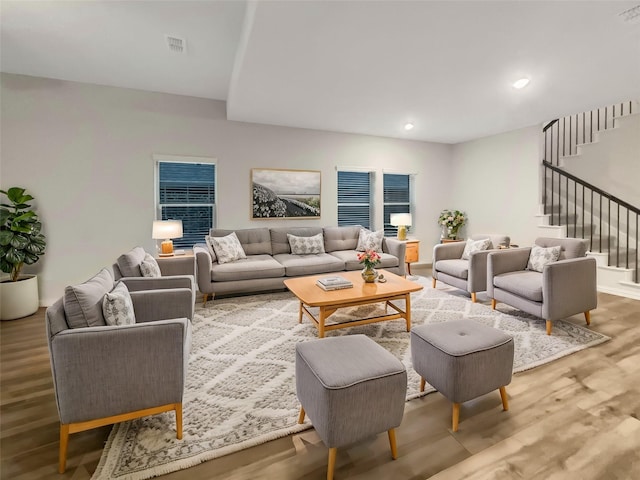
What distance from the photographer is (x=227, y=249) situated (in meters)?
4.42

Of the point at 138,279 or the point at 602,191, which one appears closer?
the point at 138,279

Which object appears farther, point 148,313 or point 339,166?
point 339,166

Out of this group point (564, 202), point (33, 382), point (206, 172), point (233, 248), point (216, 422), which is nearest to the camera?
point (216, 422)

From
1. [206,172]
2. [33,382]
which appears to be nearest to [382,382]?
[33,382]

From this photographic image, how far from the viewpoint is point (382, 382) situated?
149 centimetres

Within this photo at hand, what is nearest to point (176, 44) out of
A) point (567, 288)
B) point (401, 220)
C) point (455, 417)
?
point (455, 417)

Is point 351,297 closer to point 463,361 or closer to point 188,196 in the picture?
point 463,361

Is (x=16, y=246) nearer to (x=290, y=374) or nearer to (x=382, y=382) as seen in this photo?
(x=290, y=374)

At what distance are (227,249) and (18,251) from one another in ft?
7.69

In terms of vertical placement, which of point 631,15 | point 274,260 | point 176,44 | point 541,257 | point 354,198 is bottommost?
point 274,260

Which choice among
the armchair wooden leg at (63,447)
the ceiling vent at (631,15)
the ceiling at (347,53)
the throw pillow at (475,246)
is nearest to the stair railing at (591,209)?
the ceiling at (347,53)

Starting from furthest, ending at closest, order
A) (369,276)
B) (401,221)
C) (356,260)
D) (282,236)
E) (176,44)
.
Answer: (401,221) < (282,236) < (356,260) < (369,276) < (176,44)

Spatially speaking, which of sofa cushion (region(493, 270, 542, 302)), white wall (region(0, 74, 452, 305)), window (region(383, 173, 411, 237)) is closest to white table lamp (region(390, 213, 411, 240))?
window (region(383, 173, 411, 237))

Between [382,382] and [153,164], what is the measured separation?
4.48 meters
